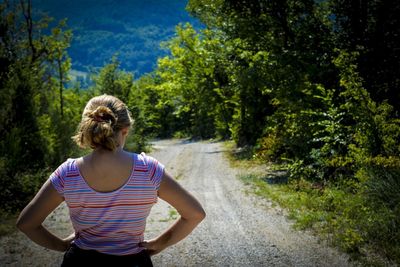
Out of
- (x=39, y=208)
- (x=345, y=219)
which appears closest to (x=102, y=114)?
(x=39, y=208)

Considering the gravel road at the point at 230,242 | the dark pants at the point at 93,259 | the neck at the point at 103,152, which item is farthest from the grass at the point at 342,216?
the neck at the point at 103,152

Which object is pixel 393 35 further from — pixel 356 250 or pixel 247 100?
pixel 247 100

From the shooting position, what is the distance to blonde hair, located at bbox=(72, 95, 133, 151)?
2.20m

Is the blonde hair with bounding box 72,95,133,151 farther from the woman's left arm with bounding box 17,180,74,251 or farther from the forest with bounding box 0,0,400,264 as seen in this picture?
the forest with bounding box 0,0,400,264

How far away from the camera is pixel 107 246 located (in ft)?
7.47

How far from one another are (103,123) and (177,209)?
0.67m

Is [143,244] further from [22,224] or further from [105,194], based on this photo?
[22,224]

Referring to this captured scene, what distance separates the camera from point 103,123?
7.25 ft

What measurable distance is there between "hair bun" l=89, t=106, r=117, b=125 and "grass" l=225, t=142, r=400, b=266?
17.1 feet

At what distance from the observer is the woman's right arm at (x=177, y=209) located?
2275 millimetres

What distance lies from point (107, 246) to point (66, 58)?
93.4 ft

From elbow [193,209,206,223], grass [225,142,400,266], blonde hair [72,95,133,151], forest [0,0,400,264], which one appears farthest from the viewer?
forest [0,0,400,264]

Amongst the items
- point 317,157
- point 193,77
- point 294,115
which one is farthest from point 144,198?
point 193,77

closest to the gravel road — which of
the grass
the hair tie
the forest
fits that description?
the grass
